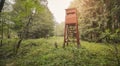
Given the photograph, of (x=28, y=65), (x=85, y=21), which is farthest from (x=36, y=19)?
(x=28, y=65)

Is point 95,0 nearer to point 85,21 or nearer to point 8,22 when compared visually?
point 85,21

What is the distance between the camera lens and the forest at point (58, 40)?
25.5 ft

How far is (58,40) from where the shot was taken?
67.1 ft

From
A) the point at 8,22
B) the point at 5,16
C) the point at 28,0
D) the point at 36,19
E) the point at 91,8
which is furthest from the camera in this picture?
the point at 36,19

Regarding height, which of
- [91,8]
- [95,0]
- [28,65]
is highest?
[95,0]

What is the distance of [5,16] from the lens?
1334 cm

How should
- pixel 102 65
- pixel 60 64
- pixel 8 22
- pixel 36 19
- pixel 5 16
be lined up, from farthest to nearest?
pixel 36 19, pixel 8 22, pixel 5 16, pixel 60 64, pixel 102 65

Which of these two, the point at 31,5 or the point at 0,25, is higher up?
the point at 31,5

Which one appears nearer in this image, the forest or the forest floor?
the forest floor

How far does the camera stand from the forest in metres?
7.77

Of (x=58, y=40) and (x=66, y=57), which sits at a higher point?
(x=58, y=40)

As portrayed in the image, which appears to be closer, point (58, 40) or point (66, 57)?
point (66, 57)

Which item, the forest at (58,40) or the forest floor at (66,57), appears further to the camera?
the forest at (58,40)

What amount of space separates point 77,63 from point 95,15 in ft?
38.6
